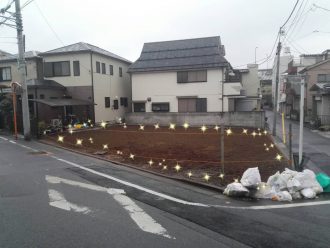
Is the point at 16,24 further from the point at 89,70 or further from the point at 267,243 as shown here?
the point at 267,243

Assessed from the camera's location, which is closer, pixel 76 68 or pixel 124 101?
pixel 76 68

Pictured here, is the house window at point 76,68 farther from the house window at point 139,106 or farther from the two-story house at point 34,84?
the house window at point 139,106

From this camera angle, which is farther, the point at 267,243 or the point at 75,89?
the point at 75,89

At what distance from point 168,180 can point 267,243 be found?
426 centimetres

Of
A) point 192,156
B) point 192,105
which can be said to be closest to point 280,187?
point 192,156

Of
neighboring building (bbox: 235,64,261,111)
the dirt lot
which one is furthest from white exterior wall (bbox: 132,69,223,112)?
the dirt lot

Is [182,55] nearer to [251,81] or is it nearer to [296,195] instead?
[251,81]

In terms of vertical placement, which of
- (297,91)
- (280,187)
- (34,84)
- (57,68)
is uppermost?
(57,68)

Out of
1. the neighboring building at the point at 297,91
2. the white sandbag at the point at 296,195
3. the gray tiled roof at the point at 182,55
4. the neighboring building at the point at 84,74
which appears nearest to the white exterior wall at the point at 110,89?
the neighboring building at the point at 84,74

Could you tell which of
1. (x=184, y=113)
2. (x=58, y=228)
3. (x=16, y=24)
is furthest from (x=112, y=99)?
(x=58, y=228)

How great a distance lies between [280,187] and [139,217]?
12.8 ft

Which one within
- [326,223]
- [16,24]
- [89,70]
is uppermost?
[16,24]

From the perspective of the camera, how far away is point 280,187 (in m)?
7.19

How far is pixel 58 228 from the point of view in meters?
4.80
